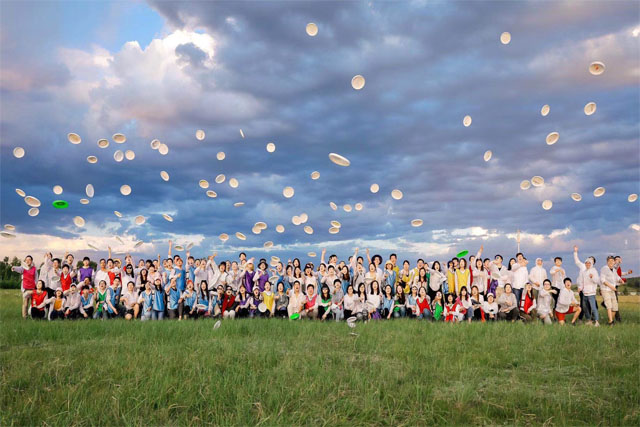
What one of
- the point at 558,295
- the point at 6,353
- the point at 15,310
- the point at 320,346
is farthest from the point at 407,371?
the point at 15,310

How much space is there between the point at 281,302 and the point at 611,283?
34.1 feet

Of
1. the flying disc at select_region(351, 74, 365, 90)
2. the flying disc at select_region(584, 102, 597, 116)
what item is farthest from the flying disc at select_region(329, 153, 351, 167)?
the flying disc at select_region(584, 102, 597, 116)

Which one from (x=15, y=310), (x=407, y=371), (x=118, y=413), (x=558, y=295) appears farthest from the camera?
(x=15, y=310)

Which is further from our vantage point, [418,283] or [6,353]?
[418,283]

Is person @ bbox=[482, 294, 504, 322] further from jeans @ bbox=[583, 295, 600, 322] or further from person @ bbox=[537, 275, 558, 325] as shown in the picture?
jeans @ bbox=[583, 295, 600, 322]

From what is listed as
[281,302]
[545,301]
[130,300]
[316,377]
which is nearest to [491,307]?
[545,301]

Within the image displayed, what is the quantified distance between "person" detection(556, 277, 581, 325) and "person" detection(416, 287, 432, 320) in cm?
409

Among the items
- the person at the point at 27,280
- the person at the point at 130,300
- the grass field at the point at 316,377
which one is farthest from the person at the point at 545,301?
the person at the point at 27,280

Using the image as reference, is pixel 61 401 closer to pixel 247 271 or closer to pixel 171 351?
pixel 171 351

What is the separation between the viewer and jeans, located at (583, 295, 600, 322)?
1541 cm

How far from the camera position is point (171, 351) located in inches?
372

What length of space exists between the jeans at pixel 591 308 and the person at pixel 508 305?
2.26 m

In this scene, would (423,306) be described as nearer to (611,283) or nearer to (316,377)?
(611,283)

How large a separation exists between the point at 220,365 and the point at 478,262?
408 inches
